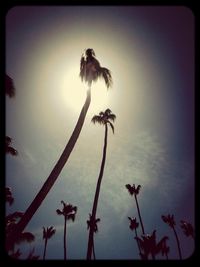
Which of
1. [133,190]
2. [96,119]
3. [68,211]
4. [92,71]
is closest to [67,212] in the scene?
[68,211]

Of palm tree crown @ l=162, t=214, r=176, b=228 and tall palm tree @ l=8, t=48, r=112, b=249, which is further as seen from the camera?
palm tree crown @ l=162, t=214, r=176, b=228

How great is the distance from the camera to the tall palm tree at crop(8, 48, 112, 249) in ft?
29.8

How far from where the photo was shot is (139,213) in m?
46.8

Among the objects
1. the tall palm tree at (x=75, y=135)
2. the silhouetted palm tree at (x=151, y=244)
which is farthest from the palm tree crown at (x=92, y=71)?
the silhouetted palm tree at (x=151, y=244)

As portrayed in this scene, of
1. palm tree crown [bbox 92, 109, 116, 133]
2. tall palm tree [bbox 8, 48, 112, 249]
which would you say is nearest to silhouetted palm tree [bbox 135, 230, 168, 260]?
palm tree crown [bbox 92, 109, 116, 133]

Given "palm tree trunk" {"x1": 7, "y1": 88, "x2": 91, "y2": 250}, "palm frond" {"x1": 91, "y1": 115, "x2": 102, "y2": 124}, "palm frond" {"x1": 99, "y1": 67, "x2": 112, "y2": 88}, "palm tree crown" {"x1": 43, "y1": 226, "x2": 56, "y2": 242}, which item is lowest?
"palm tree crown" {"x1": 43, "y1": 226, "x2": 56, "y2": 242}

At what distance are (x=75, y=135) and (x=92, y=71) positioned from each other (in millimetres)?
6623

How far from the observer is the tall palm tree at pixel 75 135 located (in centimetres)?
909

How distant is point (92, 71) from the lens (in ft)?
58.1

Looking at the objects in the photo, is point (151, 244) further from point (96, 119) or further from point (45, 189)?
point (45, 189)

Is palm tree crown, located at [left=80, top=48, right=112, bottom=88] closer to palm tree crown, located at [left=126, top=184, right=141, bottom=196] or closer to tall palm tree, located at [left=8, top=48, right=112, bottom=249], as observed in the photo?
tall palm tree, located at [left=8, top=48, right=112, bottom=249]
